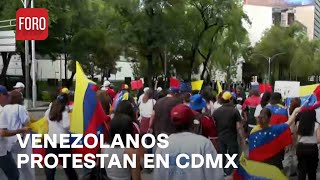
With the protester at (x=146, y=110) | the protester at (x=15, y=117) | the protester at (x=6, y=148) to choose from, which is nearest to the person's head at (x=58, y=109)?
the protester at (x=15, y=117)

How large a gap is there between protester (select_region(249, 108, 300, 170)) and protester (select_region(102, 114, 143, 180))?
2191 mm

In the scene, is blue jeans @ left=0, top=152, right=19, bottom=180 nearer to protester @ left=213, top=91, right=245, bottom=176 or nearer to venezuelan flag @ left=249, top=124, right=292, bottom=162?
venezuelan flag @ left=249, top=124, right=292, bottom=162

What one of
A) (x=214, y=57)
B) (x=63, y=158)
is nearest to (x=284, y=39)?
(x=214, y=57)

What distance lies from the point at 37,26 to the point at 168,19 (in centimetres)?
1335

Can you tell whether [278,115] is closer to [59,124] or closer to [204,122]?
[204,122]

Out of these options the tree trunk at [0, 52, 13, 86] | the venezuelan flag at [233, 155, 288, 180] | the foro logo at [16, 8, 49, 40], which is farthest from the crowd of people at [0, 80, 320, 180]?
the tree trunk at [0, 52, 13, 86]

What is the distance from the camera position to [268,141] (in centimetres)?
694

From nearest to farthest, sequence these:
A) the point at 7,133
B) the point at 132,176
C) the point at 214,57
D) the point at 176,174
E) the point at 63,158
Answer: the point at 176,174 < the point at 132,176 < the point at 7,133 < the point at 63,158 < the point at 214,57

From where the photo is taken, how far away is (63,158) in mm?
8508

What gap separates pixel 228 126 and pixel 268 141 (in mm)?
2314

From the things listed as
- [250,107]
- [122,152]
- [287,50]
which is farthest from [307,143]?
[287,50]

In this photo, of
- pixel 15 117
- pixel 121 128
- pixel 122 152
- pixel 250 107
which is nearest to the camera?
pixel 122 152

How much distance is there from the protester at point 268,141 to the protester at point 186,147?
2436mm

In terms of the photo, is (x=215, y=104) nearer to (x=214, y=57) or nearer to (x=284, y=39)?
(x=214, y=57)
